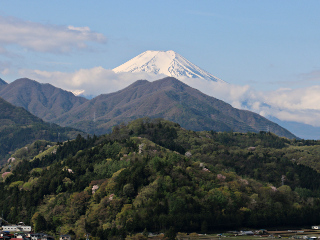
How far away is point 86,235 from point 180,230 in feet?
93.3

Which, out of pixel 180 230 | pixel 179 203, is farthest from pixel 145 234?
pixel 179 203

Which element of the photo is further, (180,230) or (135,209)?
(135,209)

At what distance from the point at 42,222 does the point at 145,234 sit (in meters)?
42.5

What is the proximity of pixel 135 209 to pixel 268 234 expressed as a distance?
43.1 m

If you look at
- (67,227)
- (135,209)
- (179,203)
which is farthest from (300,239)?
(67,227)

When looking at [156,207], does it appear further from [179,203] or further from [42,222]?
[42,222]

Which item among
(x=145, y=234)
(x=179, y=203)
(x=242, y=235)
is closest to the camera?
(x=145, y=234)

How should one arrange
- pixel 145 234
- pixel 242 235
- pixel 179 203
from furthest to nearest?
1. pixel 179 203
2. pixel 242 235
3. pixel 145 234

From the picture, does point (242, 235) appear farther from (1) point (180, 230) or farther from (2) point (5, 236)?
(2) point (5, 236)

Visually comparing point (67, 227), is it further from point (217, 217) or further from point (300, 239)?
point (300, 239)

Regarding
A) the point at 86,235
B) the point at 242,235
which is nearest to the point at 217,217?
the point at 242,235

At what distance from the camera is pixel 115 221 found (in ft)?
632

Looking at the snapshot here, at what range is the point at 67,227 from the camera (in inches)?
7741

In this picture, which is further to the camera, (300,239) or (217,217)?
(217,217)
